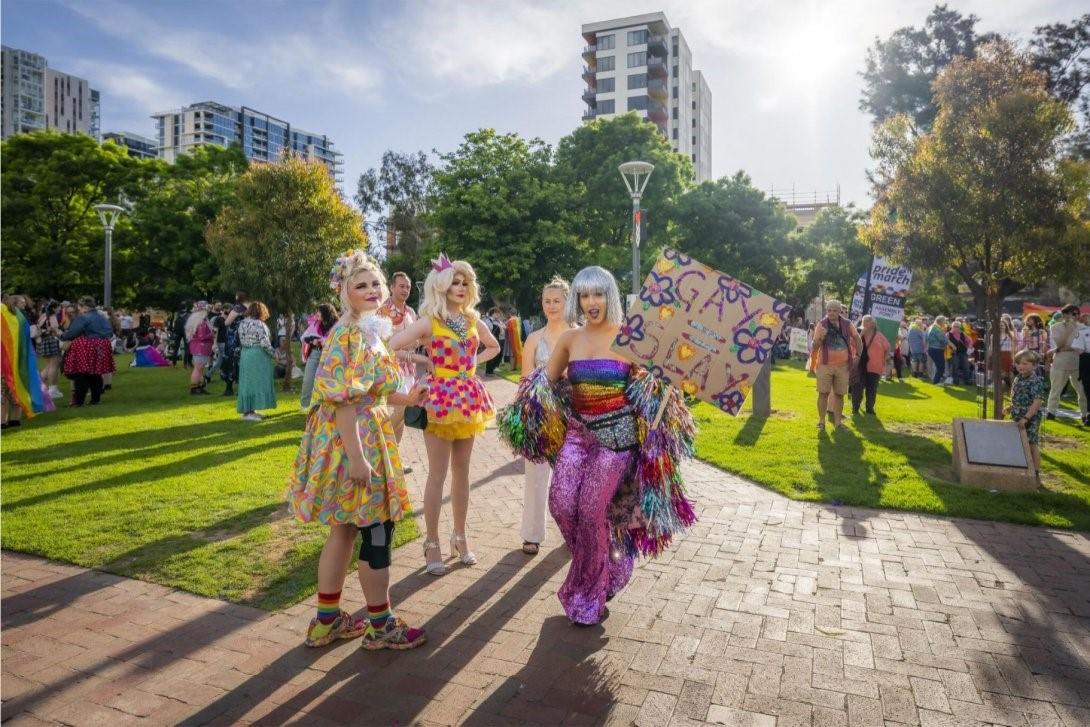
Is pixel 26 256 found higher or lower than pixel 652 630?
higher

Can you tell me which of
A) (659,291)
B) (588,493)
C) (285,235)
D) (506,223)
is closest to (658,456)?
(588,493)

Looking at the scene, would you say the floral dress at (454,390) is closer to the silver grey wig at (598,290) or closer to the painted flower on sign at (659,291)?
the silver grey wig at (598,290)

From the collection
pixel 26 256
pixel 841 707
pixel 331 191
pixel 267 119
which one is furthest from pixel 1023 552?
pixel 267 119

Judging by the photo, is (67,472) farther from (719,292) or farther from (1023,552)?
(1023,552)

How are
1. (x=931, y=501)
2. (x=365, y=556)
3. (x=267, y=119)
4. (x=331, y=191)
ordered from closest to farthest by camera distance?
(x=365, y=556) → (x=931, y=501) → (x=331, y=191) → (x=267, y=119)

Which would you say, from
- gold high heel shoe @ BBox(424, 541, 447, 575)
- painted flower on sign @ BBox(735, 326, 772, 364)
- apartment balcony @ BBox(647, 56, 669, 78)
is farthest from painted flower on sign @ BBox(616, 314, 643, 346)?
apartment balcony @ BBox(647, 56, 669, 78)

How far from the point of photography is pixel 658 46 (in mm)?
65812

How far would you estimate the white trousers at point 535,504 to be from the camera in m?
5.34

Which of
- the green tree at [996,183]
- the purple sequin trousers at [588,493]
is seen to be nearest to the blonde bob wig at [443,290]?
the purple sequin trousers at [588,493]

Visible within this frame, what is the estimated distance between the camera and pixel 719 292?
3859 millimetres

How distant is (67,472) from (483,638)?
639 cm

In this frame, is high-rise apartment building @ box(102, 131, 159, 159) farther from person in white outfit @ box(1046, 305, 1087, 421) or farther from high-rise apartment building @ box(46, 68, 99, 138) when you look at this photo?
person in white outfit @ box(1046, 305, 1087, 421)

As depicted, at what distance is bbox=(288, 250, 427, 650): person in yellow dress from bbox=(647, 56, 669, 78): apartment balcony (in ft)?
224

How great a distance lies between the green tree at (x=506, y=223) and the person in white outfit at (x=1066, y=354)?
939 inches
